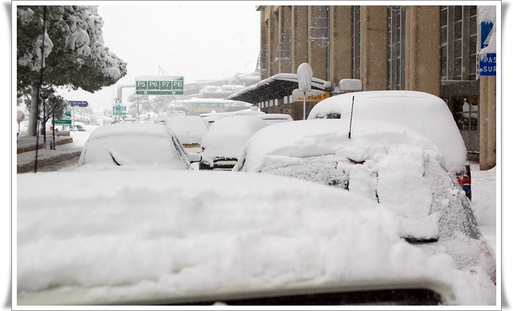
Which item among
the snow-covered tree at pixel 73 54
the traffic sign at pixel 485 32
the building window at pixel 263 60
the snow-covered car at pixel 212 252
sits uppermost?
the building window at pixel 263 60

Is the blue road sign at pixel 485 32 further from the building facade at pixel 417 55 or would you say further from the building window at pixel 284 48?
the building window at pixel 284 48

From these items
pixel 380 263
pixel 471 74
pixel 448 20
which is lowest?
pixel 380 263

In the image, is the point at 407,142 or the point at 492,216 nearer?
the point at 407,142

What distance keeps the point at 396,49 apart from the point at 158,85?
20.1m

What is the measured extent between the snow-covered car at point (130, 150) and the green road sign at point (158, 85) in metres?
28.4

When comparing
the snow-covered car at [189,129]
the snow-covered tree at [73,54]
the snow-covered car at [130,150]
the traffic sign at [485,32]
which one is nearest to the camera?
the snow-covered car at [130,150]

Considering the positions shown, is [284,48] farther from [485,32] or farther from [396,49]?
[485,32]

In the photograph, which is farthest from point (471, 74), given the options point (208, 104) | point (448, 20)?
point (208, 104)

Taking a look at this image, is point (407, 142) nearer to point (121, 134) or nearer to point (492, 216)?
point (492, 216)

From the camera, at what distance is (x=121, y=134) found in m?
8.19

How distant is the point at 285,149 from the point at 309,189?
2.18 meters

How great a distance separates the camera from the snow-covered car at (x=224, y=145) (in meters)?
12.2

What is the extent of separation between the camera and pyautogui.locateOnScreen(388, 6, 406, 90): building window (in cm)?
2322

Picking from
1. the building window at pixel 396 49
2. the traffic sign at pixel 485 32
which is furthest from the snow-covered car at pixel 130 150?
the building window at pixel 396 49
